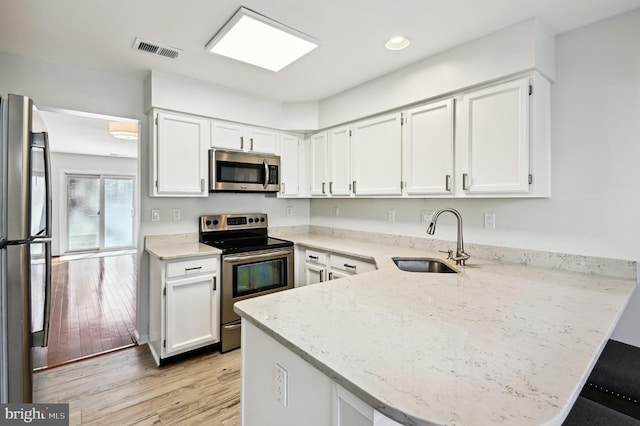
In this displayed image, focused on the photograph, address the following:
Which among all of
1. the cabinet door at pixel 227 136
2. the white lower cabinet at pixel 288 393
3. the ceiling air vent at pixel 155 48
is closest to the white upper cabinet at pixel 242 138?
the cabinet door at pixel 227 136

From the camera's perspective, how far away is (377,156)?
288 cm

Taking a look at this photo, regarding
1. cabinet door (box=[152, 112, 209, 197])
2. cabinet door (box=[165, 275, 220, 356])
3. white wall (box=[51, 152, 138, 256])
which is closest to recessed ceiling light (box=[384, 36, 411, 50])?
cabinet door (box=[152, 112, 209, 197])

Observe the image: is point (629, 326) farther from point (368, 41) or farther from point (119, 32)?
point (119, 32)

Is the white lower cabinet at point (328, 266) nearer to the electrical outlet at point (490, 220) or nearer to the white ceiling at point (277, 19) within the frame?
the electrical outlet at point (490, 220)

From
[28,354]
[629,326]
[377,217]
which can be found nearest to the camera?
[28,354]

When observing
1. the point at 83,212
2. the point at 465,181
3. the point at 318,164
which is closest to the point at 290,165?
the point at 318,164

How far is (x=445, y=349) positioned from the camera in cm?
92

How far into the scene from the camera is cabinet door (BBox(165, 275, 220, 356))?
8.27 feet

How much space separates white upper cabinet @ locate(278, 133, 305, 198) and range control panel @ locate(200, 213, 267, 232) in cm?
39

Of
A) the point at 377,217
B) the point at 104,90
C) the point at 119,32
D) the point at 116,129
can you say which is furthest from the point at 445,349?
the point at 116,129

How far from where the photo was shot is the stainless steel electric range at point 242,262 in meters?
2.77

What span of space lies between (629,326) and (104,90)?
4.23 m

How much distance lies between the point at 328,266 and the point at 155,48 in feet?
7.35

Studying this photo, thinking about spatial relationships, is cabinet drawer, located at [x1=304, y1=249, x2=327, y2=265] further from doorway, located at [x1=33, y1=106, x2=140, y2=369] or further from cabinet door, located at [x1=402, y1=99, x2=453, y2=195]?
doorway, located at [x1=33, y1=106, x2=140, y2=369]
